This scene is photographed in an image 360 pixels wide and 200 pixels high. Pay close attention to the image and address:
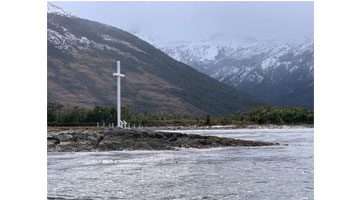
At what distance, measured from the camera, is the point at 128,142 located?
40031 millimetres

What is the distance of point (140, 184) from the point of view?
1931cm

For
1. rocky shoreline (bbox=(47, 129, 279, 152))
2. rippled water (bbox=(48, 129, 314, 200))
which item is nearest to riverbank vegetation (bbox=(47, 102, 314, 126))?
rocky shoreline (bbox=(47, 129, 279, 152))

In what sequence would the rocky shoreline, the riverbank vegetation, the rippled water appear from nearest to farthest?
the rippled water, the rocky shoreline, the riverbank vegetation

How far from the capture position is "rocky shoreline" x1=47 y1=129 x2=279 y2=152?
38469 mm

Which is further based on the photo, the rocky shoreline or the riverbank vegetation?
the riverbank vegetation

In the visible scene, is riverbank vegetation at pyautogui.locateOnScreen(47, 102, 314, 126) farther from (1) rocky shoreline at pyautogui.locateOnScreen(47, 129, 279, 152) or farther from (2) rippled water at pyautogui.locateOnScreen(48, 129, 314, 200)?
(2) rippled water at pyautogui.locateOnScreen(48, 129, 314, 200)

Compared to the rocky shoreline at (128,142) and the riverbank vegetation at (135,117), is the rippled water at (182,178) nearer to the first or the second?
the rocky shoreline at (128,142)

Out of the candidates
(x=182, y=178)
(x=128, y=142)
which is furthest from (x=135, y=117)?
(x=182, y=178)

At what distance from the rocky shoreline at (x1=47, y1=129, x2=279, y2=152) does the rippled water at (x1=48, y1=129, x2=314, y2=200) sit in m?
8.81

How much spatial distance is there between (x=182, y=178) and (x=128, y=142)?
19.6 meters

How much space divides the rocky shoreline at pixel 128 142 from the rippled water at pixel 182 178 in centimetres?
881
